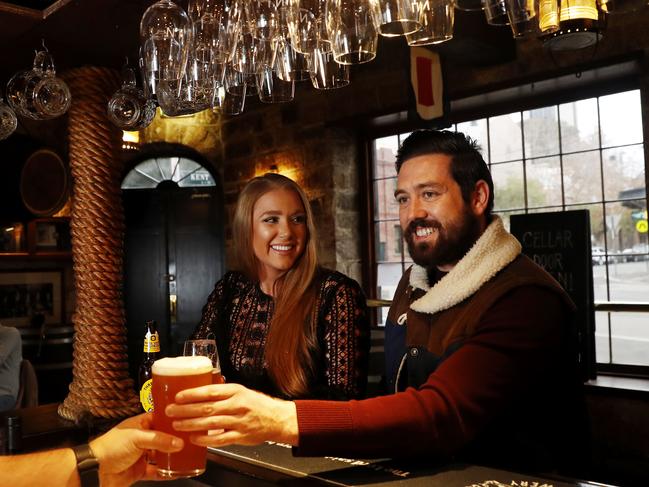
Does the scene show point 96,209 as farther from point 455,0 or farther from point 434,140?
point 455,0

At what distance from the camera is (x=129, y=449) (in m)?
1.13

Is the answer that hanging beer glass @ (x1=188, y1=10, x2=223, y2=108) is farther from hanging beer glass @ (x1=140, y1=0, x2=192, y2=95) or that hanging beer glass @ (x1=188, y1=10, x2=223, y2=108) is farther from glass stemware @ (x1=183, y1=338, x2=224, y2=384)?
glass stemware @ (x1=183, y1=338, x2=224, y2=384)

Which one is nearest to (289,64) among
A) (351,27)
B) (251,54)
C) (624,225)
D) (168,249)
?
(251,54)

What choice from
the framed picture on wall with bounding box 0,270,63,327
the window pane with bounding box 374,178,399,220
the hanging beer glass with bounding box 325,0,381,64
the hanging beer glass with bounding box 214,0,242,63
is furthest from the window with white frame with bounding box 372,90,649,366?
the framed picture on wall with bounding box 0,270,63,327

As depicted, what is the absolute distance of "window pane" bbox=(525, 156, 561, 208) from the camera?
178 inches

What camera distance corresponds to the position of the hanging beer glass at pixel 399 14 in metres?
1.17

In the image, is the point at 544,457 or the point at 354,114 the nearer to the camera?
the point at 544,457

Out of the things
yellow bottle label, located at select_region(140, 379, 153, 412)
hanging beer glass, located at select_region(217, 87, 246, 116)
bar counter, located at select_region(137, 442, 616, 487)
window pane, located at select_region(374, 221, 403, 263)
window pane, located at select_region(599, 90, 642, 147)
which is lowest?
bar counter, located at select_region(137, 442, 616, 487)

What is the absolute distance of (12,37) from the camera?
1.88 meters

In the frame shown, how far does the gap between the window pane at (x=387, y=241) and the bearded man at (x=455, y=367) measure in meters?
3.57

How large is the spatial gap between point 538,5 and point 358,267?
423 cm

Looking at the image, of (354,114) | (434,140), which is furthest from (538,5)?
(354,114)

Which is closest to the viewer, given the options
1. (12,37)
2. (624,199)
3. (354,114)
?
(12,37)

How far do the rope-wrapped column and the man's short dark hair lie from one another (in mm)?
893
